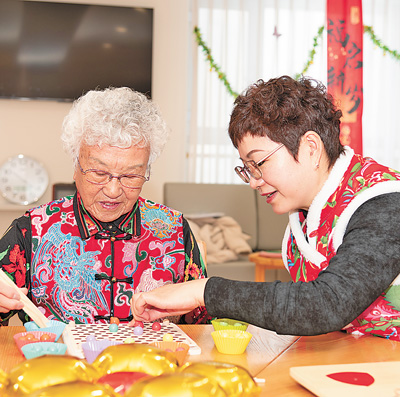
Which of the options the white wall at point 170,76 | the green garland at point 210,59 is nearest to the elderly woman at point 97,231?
the white wall at point 170,76

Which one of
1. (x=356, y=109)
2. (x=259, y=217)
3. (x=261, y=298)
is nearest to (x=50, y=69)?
(x=259, y=217)

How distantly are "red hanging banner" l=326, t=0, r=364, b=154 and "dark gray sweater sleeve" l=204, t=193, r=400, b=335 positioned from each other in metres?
2.80

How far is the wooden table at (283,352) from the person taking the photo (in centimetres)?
100

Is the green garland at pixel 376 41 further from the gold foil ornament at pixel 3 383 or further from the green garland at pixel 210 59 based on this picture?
the gold foil ornament at pixel 3 383

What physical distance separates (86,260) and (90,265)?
2 cm

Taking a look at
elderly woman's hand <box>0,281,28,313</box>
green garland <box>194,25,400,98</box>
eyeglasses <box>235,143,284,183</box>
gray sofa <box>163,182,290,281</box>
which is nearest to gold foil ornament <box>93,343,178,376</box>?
elderly woman's hand <box>0,281,28,313</box>

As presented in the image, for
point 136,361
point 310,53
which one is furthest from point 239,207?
point 136,361

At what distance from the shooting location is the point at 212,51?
18.2 feet

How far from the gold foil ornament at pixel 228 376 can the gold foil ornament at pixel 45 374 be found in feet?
0.40

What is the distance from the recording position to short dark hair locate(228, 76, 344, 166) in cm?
131

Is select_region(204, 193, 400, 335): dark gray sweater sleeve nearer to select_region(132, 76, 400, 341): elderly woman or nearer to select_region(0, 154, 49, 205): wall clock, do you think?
select_region(132, 76, 400, 341): elderly woman

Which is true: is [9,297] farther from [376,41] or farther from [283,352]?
[376,41]

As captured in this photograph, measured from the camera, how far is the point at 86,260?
5.18ft

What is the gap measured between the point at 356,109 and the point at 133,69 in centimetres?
239
